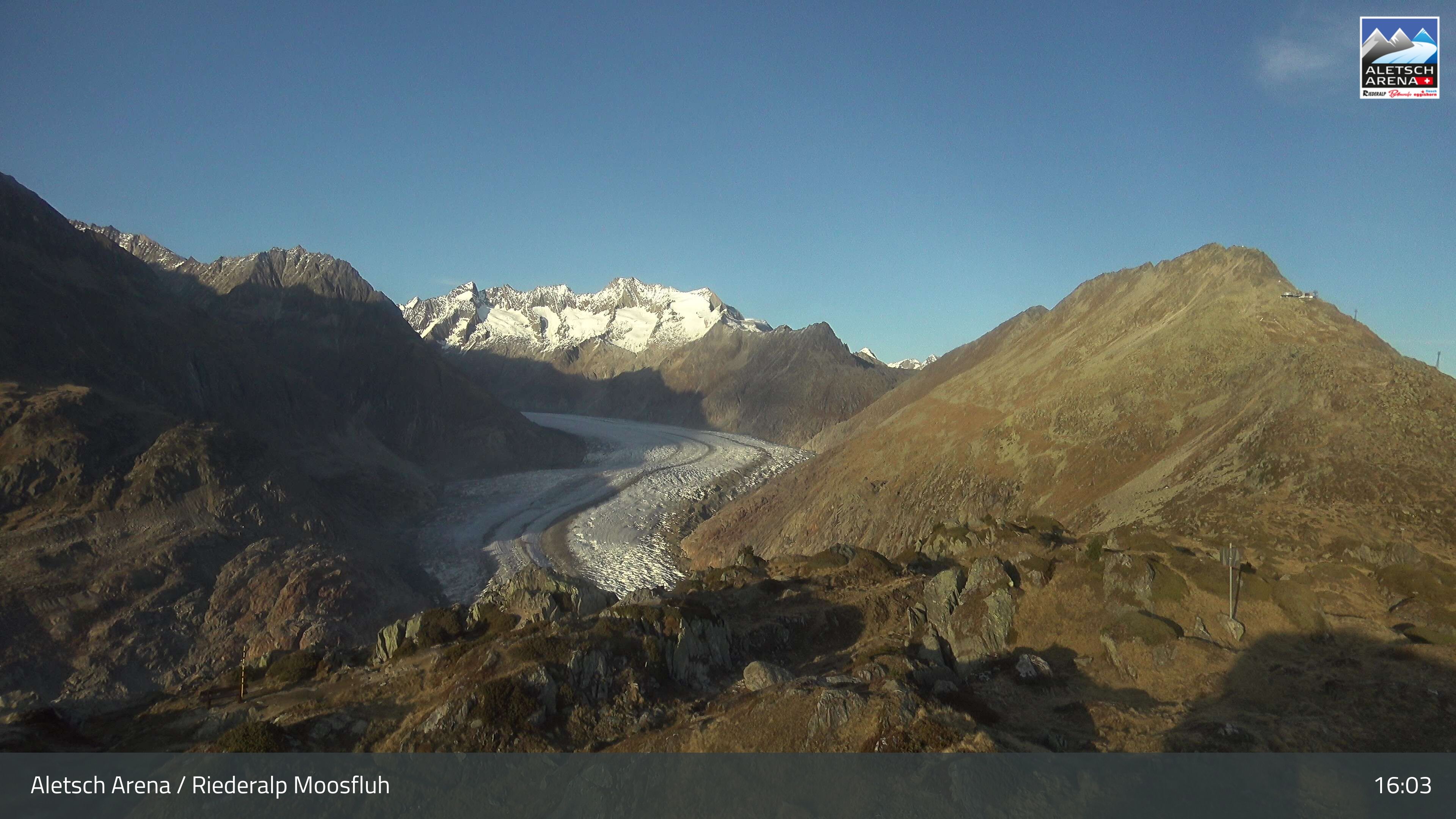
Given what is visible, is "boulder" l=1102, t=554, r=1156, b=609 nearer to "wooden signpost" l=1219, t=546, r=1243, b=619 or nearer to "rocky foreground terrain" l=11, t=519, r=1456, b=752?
"rocky foreground terrain" l=11, t=519, r=1456, b=752

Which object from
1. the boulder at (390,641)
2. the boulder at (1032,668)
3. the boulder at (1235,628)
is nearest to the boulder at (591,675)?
the boulder at (390,641)

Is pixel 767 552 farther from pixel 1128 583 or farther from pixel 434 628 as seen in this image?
pixel 1128 583

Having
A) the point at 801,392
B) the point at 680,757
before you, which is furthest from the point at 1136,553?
the point at 801,392

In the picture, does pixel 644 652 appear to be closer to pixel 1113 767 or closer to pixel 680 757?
pixel 680 757

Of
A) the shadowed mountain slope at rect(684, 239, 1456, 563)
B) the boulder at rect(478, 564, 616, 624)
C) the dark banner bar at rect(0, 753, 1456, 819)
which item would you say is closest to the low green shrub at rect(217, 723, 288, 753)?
the dark banner bar at rect(0, 753, 1456, 819)

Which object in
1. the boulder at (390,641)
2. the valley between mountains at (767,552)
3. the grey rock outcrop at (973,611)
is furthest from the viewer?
the boulder at (390,641)

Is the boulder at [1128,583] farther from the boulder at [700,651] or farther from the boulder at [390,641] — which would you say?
the boulder at [390,641]

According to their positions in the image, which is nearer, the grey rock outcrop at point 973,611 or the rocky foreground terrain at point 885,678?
the rocky foreground terrain at point 885,678
